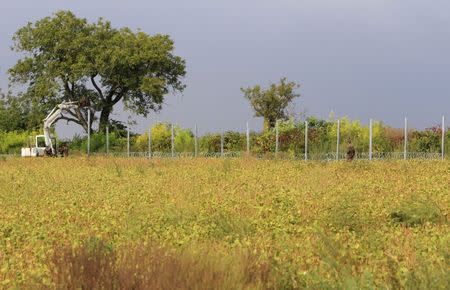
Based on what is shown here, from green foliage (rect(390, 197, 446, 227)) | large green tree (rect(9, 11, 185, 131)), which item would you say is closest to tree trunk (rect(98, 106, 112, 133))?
large green tree (rect(9, 11, 185, 131))

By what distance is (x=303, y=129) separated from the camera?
1561 inches

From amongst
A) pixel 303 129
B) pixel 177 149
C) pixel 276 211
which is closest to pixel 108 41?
pixel 177 149

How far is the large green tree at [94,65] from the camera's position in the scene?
2109 inches

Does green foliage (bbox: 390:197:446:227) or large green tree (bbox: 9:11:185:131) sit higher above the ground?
large green tree (bbox: 9:11:185:131)

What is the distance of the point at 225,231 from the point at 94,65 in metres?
46.4

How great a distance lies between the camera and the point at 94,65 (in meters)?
53.7

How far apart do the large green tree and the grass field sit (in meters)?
34.0

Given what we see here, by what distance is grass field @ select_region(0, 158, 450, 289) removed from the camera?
5.14 meters

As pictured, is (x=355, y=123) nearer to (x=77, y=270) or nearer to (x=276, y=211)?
(x=276, y=211)

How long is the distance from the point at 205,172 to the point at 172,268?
15.4 m

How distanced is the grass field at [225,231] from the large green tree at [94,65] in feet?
112

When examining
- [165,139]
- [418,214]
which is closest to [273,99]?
[165,139]

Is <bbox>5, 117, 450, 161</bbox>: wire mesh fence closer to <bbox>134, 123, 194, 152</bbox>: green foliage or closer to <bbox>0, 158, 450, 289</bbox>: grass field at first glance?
<bbox>134, 123, 194, 152</bbox>: green foliage

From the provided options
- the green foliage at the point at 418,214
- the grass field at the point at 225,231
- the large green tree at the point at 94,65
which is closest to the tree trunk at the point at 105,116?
the large green tree at the point at 94,65
